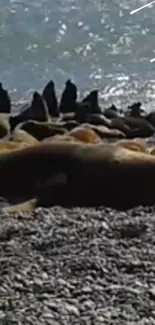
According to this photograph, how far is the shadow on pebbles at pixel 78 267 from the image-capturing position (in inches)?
175

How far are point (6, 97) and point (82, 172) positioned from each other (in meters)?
5.40

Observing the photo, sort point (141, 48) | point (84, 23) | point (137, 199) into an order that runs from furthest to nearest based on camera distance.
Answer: point (84, 23) → point (141, 48) → point (137, 199)

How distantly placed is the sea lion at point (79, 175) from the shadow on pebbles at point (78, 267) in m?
0.22

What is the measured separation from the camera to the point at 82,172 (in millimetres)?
6629

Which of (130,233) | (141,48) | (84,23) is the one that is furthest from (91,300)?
(84,23)

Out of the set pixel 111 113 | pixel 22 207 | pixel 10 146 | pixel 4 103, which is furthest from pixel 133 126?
pixel 22 207

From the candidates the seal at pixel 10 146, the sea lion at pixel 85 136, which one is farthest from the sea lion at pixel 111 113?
the seal at pixel 10 146

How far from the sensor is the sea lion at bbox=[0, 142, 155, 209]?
6.48 meters

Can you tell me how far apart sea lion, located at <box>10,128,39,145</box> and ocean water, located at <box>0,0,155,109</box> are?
5909mm

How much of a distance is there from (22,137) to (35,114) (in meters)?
2.05

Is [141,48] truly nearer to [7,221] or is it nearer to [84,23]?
[84,23]

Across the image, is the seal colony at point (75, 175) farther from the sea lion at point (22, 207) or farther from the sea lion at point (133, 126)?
the sea lion at point (133, 126)

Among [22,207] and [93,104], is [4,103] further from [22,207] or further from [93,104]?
[22,207]

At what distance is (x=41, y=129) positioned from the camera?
32.5 feet
